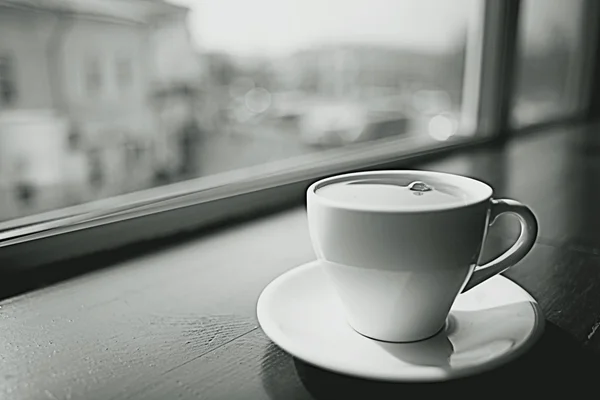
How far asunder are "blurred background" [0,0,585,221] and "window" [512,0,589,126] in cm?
5

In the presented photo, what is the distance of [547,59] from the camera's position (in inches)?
73.9

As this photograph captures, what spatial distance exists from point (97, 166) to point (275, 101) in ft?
1.28

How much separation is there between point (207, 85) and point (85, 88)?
23cm

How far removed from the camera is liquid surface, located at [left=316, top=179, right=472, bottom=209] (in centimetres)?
33

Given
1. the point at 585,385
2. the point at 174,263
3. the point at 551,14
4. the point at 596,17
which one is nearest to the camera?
the point at 585,385

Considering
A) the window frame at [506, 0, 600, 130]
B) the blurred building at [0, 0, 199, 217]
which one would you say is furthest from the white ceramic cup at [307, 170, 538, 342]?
Answer: the window frame at [506, 0, 600, 130]

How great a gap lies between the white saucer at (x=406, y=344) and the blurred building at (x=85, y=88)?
1.31 ft

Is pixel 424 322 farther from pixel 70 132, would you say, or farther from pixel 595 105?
pixel 595 105

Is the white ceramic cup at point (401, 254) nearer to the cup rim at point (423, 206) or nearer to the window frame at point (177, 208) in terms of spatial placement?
the cup rim at point (423, 206)

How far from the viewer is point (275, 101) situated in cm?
110

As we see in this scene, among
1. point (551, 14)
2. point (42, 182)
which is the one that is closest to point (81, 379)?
point (42, 182)

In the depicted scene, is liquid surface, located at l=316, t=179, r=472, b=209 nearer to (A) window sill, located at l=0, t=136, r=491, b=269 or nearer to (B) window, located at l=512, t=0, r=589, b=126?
(A) window sill, located at l=0, t=136, r=491, b=269

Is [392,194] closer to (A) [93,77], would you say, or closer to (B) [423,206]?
(B) [423,206]

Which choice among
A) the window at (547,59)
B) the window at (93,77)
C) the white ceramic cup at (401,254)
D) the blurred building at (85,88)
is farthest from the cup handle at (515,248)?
the window at (547,59)
